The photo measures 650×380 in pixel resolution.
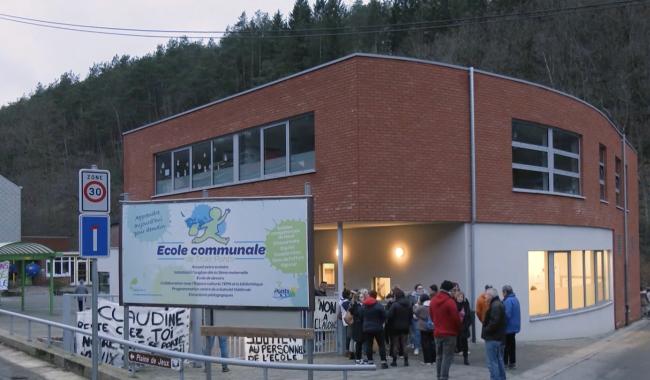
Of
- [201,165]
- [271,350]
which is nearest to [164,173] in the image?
[201,165]

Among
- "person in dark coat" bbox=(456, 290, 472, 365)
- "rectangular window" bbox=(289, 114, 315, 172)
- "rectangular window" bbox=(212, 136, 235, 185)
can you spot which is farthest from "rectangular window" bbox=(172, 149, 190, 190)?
"person in dark coat" bbox=(456, 290, 472, 365)

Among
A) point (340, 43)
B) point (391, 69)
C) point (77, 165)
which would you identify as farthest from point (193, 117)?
point (77, 165)

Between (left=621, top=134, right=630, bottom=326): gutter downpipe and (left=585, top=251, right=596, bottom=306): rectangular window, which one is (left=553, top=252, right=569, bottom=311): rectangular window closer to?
(left=585, top=251, right=596, bottom=306): rectangular window

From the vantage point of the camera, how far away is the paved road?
44.7 ft

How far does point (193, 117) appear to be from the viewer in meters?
22.4

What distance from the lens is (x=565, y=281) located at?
2139cm

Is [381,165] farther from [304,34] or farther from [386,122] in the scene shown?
[304,34]

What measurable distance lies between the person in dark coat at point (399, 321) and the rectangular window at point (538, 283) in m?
6.68

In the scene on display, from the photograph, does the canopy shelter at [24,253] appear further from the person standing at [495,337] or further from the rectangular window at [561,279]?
the person standing at [495,337]

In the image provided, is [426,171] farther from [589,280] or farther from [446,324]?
[589,280]

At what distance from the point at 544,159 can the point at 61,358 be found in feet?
45.6

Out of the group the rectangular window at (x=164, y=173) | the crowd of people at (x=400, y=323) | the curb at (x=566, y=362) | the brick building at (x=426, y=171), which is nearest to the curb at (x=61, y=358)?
the crowd of people at (x=400, y=323)

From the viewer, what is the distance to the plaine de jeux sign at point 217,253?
890 cm

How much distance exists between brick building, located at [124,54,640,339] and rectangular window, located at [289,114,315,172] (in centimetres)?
5
